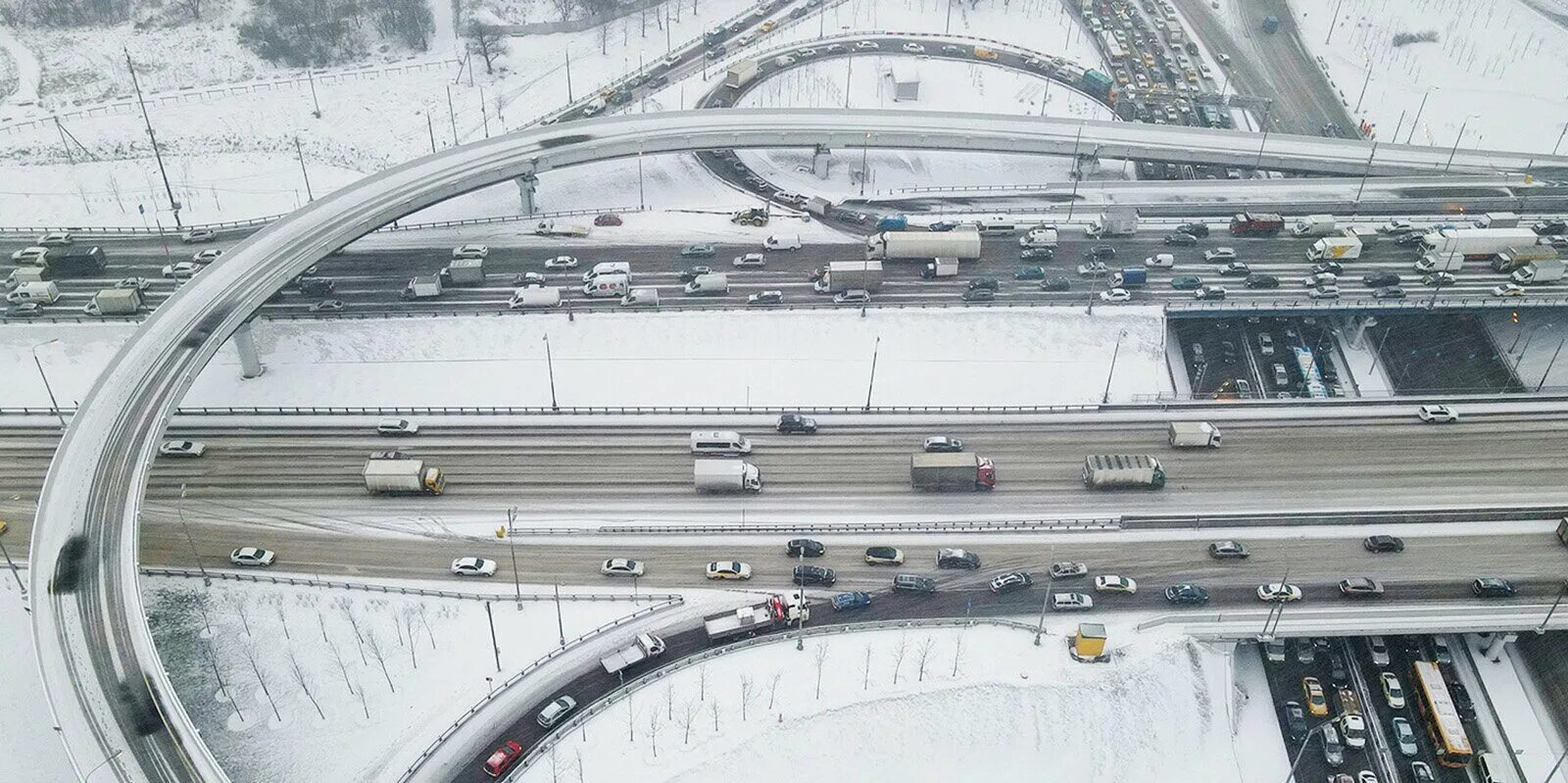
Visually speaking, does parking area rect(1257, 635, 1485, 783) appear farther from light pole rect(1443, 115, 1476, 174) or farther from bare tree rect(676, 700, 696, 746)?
light pole rect(1443, 115, 1476, 174)

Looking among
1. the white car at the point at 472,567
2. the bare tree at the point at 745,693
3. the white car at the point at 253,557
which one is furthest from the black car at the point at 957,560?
the white car at the point at 253,557

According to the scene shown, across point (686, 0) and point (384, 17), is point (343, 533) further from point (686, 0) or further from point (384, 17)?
point (686, 0)

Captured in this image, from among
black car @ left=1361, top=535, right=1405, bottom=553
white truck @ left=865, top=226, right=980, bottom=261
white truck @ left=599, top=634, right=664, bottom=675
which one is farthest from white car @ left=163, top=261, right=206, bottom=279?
black car @ left=1361, top=535, right=1405, bottom=553

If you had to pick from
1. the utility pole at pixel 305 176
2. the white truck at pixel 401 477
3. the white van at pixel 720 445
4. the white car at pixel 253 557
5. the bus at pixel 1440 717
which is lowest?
the bus at pixel 1440 717

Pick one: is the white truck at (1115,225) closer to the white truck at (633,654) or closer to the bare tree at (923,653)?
the bare tree at (923,653)

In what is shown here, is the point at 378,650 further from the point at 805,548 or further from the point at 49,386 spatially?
the point at 49,386

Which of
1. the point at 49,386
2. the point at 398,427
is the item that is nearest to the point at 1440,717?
the point at 398,427
